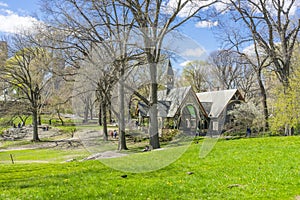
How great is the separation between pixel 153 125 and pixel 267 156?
292 inches

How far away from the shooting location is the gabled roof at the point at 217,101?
30.5m

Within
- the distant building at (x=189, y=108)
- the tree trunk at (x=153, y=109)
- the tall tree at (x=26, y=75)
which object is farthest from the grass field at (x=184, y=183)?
the tall tree at (x=26, y=75)

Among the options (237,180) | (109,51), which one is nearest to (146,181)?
(237,180)

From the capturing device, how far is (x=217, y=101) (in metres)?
31.6

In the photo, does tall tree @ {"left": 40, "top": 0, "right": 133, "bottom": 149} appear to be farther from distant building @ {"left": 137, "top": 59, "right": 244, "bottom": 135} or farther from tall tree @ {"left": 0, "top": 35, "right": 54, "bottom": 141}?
tall tree @ {"left": 0, "top": 35, "right": 54, "bottom": 141}

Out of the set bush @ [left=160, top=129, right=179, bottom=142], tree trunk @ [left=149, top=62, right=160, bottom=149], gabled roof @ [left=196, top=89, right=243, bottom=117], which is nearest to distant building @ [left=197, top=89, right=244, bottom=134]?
gabled roof @ [left=196, top=89, right=243, bottom=117]

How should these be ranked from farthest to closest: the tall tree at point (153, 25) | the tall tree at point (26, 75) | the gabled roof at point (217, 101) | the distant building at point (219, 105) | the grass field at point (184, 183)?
the gabled roof at point (217, 101) → the distant building at point (219, 105) → the tall tree at point (26, 75) → the tall tree at point (153, 25) → the grass field at point (184, 183)

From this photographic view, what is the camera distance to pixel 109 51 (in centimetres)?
1565

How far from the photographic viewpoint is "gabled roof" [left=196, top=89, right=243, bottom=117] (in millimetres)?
30453

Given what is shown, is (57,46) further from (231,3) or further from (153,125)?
(231,3)

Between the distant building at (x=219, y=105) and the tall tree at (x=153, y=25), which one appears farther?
the distant building at (x=219, y=105)

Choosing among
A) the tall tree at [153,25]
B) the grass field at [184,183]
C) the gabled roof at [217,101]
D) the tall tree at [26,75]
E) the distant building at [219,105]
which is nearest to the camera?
the grass field at [184,183]

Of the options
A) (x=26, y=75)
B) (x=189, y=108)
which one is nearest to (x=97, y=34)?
(x=189, y=108)

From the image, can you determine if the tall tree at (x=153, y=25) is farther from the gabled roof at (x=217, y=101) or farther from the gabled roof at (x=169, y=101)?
the gabled roof at (x=217, y=101)
